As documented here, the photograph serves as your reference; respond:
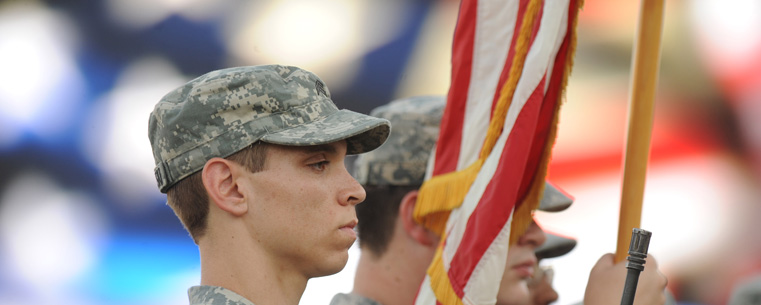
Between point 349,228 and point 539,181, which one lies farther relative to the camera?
point 539,181

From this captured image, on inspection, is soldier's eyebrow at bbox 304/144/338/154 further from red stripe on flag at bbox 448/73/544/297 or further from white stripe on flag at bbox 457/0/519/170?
white stripe on flag at bbox 457/0/519/170

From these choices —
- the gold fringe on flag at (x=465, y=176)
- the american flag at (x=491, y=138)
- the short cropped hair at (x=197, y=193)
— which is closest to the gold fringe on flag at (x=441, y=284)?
the american flag at (x=491, y=138)

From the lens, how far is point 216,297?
5.58 feet

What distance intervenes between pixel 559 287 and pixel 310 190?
3.04m

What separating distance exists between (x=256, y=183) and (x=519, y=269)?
4.07 ft

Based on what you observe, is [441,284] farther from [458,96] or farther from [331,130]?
[331,130]

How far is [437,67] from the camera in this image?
4703 mm

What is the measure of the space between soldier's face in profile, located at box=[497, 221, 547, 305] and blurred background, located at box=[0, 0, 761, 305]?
4.53 feet

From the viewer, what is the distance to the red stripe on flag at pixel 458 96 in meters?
2.70

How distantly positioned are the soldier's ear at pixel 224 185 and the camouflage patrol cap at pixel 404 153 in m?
1.20

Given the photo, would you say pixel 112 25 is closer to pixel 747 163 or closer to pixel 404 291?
pixel 404 291

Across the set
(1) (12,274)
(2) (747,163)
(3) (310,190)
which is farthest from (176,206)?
(2) (747,163)

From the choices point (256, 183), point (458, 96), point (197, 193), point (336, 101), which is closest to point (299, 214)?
point (256, 183)

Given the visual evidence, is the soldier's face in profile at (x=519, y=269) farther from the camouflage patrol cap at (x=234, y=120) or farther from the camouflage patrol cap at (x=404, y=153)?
the camouflage patrol cap at (x=234, y=120)
